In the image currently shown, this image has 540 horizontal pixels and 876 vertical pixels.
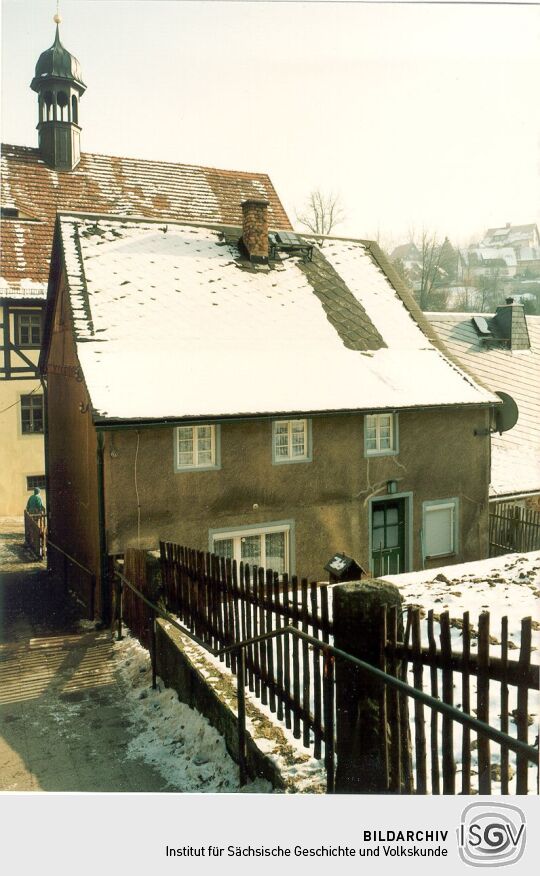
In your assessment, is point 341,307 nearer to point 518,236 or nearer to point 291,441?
point 291,441

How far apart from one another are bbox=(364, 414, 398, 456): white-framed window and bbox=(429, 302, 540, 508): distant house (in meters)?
3.94

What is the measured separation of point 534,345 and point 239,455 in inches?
578

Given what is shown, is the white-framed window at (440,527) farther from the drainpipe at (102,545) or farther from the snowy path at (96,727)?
the snowy path at (96,727)

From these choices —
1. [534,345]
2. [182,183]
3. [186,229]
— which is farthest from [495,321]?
[182,183]

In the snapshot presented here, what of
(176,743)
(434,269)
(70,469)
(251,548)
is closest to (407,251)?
(434,269)

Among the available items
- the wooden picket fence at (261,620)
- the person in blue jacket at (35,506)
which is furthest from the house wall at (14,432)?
the wooden picket fence at (261,620)

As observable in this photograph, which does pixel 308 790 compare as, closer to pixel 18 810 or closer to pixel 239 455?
pixel 18 810

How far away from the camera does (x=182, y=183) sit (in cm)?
2809

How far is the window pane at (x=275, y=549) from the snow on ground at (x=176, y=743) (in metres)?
5.31

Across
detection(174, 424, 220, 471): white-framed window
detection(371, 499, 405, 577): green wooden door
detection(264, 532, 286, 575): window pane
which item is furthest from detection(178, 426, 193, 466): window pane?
detection(371, 499, 405, 577): green wooden door

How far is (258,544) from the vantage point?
538 inches

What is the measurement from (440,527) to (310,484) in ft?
12.4

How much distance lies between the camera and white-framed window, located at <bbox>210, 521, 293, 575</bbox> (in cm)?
1327

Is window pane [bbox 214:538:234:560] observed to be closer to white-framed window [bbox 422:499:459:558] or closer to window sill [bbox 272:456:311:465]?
window sill [bbox 272:456:311:465]
